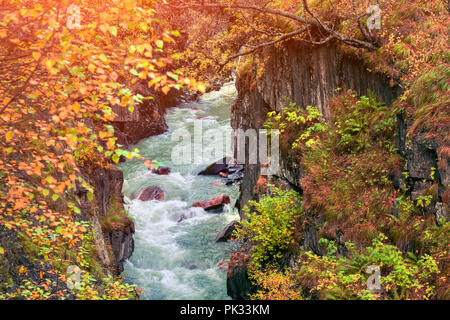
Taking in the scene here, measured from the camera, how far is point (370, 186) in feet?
→ 32.3

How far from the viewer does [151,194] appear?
2328cm

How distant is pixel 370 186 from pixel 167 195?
16.0 m

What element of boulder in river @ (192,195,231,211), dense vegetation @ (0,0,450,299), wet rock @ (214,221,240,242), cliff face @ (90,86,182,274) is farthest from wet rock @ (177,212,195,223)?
dense vegetation @ (0,0,450,299)

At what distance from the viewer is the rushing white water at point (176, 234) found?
1644cm

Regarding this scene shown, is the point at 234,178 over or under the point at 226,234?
over

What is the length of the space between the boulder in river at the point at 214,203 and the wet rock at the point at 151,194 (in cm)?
247

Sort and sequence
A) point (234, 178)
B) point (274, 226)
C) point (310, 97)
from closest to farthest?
point (274, 226)
point (310, 97)
point (234, 178)

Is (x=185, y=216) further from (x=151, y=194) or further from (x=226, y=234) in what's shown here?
(x=226, y=234)

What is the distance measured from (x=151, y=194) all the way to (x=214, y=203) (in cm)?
433

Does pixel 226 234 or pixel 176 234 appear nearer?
pixel 226 234

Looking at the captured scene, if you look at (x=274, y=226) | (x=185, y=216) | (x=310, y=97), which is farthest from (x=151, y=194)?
(x=310, y=97)

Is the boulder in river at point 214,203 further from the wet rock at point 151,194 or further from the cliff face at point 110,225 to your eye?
the cliff face at point 110,225

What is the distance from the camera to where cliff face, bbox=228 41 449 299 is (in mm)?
8383

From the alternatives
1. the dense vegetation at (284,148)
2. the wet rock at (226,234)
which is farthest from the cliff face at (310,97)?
the wet rock at (226,234)
